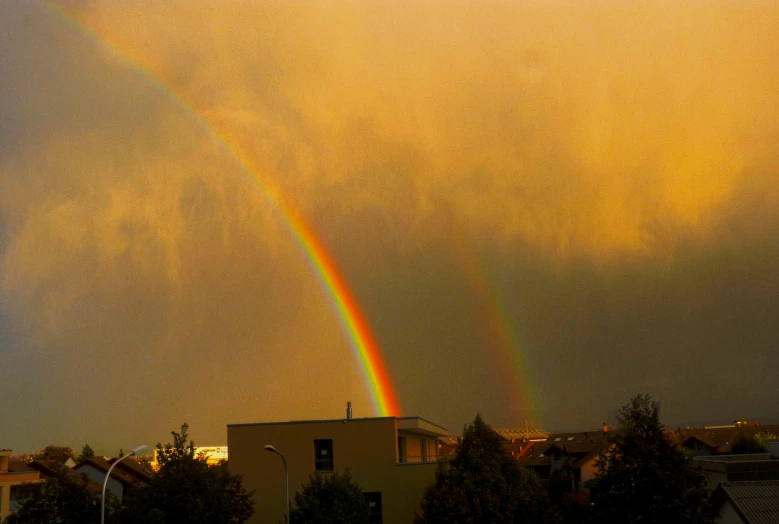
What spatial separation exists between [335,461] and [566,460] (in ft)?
143

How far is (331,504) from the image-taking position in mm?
38375

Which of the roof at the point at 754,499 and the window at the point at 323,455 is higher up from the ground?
the window at the point at 323,455

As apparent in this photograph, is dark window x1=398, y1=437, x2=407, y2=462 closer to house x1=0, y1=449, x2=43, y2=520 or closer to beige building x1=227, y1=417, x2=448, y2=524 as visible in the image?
beige building x1=227, y1=417, x2=448, y2=524

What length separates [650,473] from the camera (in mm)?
30406

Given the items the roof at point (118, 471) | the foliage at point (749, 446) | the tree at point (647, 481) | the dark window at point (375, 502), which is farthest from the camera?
the foliage at point (749, 446)

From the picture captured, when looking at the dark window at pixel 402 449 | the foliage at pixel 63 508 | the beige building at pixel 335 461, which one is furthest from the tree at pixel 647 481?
the foliage at pixel 63 508

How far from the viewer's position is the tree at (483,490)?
36.1m

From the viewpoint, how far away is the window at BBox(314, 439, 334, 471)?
48084 millimetres

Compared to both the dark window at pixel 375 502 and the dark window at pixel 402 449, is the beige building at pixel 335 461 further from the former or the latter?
the dark window at pixel 402 449

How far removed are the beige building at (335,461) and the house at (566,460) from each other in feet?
90.4

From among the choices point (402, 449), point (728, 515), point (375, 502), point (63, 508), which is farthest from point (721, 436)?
point (63, 508)

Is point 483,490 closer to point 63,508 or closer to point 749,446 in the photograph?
point 63,508

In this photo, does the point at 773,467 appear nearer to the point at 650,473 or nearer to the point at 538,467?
the point at 650,473

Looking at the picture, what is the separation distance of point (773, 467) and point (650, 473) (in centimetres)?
1385
